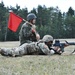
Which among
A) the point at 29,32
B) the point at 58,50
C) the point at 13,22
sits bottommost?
the point at 58,50

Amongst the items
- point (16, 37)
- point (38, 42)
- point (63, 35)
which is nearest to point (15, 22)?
point (38, 42)

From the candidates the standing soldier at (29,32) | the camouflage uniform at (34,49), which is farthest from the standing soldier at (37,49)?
the standing soldier at (29,32)

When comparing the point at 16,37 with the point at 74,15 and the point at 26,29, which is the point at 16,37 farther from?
the point at 26,29

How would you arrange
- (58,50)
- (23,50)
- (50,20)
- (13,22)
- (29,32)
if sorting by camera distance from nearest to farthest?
(23,50)
(58,50)
(29,32)
(13,22)
(50,20)

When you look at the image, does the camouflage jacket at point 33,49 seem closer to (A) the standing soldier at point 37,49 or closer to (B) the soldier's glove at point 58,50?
(A) the standing soldier at point 37,49

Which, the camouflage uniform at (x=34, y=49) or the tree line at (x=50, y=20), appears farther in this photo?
the tree line at (x=50, y=20)

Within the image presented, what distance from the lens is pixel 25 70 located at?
20.0ft

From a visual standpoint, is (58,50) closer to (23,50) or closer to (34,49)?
(34,49)

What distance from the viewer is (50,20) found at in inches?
3561

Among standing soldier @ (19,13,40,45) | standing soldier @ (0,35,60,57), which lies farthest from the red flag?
standing soldier @ (0,35,60,57)

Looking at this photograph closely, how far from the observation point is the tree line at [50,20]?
79.2 metres

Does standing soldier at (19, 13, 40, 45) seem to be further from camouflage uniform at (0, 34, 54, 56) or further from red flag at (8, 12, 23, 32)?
camouflage uniform at (0, 34, 54, 56)

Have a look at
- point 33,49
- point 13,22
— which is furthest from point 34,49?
point 13,22

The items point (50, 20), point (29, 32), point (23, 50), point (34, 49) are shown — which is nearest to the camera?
point (23, 50)
